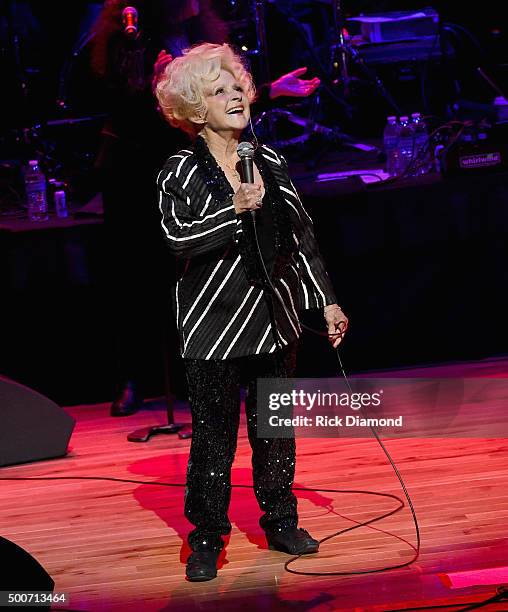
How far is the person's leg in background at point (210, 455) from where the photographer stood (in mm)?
3584

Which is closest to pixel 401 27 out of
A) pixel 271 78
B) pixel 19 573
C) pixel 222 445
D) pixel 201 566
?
pixel 271 78

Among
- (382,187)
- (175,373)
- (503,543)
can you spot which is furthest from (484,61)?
(503,543)

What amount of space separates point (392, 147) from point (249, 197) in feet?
12.3

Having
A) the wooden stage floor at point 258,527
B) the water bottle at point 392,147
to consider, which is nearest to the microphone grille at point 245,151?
the wooden stage floor at point 258,527

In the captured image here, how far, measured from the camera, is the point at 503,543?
3666 millimetres

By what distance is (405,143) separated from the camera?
687 cm

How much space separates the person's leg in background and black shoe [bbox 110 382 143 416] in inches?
85.8

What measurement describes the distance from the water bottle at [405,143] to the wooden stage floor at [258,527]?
6.87 feet

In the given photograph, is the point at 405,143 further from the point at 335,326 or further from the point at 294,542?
the point at 294,542

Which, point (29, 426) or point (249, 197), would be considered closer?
point (249, 197)

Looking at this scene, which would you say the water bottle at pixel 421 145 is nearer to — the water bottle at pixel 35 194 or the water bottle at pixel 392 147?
the water bottle at pixel 392 147

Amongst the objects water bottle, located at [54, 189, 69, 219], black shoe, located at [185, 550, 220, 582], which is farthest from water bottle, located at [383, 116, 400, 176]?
black shoe, located at [185, 550, 220, 582]

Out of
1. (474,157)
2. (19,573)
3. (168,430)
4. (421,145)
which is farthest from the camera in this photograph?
(421,145)

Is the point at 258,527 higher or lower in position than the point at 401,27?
lower
